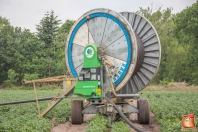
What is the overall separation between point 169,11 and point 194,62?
12581 mm

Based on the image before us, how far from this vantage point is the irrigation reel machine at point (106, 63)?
1002 centimetres

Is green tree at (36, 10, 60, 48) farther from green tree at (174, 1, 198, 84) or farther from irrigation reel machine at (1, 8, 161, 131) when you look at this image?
irrigation reel machine at (1, 8, 161, 131)

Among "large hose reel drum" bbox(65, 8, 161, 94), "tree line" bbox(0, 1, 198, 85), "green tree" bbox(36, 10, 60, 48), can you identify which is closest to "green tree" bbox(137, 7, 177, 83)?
"tree line" bbox(0, 1, 198, 85)

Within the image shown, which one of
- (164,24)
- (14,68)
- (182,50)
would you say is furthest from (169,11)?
(14,68)

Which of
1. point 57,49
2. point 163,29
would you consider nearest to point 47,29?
point 57,49

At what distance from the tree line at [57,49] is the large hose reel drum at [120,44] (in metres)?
33.9

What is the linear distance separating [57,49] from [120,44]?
45.8 m

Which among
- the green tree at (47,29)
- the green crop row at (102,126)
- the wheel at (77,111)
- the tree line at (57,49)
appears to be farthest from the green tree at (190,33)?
the green crop row at (102,126)

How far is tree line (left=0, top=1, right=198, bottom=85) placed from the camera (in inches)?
1838

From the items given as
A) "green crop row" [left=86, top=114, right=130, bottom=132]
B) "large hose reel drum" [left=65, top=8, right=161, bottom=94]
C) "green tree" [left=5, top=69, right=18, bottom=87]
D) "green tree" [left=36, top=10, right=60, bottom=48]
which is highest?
"green tree" [left=36, top=10, right=60, bottom=48]

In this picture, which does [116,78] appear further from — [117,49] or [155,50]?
[155,50]

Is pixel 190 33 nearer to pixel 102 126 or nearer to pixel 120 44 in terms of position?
pixel 120 44

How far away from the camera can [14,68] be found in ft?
168

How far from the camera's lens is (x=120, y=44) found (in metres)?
10.3
